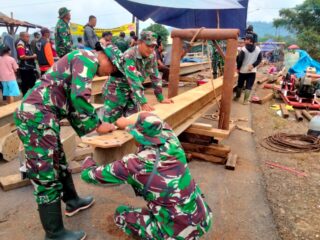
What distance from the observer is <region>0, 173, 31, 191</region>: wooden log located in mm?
3758

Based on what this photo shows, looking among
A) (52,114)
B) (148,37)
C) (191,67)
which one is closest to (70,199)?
(52,114)

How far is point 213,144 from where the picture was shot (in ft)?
16.6

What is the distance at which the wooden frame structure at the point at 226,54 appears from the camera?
190 inches

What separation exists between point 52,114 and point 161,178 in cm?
100

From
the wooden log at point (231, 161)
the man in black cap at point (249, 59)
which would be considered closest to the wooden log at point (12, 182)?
the wooden log at point (231, 161)

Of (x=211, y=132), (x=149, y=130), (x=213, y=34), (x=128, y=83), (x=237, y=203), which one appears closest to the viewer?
(x=149, y=130)

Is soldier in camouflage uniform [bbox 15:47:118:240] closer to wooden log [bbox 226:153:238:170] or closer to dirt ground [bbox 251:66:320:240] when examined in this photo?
dirt ground [bbox 251:66:320:240]

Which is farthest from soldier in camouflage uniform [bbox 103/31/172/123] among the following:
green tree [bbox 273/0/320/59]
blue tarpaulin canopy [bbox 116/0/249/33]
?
green tree [bbox 273/0/320/59]

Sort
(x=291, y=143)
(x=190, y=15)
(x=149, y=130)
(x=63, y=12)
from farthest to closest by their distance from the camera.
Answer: (x=190, y=15) < (x=63, y=12) < (x=291, y=143) < (x=149, y=130)

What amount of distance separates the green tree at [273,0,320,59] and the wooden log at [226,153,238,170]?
106 feet

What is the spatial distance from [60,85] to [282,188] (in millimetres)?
3142

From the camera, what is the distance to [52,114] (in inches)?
101

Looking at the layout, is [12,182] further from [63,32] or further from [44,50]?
[44,50]

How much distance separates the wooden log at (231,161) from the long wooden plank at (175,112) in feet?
2.88
